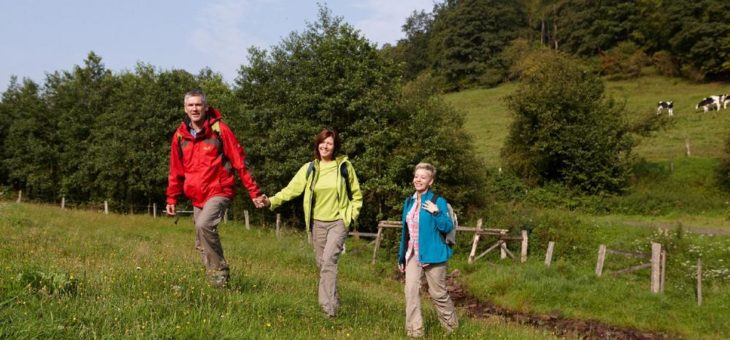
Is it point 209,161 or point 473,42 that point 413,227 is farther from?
point 473,42

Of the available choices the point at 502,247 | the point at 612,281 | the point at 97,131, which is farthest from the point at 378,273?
the point at 97,131

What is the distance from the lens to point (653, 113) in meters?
29.8

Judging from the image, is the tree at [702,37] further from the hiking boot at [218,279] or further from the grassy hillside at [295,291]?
the hiking boot at [218,279]

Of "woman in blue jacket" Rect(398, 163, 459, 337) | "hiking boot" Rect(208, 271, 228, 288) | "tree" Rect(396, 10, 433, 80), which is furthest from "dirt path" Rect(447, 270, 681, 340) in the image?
"tree" Rect(396, 10, 433, 80)

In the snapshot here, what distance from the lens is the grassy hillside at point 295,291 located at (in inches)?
168

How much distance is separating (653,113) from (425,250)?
29.0 meters

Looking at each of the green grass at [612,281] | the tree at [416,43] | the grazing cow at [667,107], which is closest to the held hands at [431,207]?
the green grass at [612,281]

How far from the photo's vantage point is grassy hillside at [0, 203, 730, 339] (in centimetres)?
427

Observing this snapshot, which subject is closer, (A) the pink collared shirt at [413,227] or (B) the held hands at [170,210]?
(A) the pink collared shirt at [413,227]

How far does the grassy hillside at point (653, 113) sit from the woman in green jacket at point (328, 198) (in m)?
25.0

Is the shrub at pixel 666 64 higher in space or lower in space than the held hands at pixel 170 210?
higher

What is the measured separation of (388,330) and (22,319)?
11.4 feet

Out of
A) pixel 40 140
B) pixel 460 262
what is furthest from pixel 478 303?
pixel 40 140

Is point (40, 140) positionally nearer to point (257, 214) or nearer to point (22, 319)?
point (257, 214)
